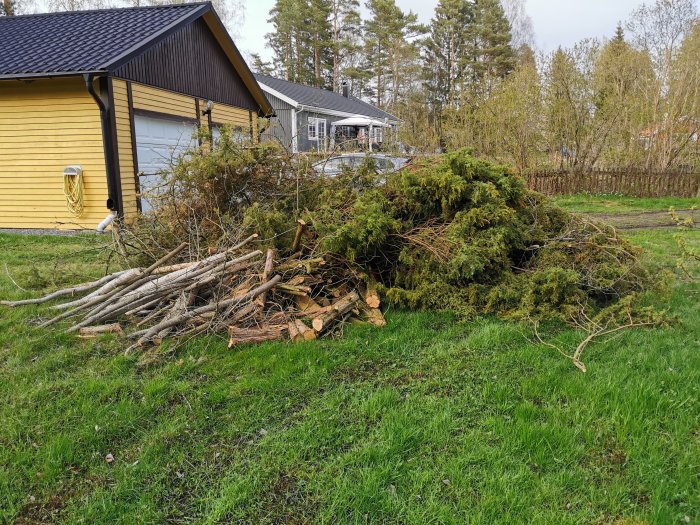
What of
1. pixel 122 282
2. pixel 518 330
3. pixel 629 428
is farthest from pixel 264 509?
pixel 122 282

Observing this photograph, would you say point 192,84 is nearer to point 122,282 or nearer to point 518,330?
point 122,282

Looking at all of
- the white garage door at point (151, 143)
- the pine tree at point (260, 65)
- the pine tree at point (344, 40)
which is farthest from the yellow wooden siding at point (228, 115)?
the pine tree at point (260, 65)

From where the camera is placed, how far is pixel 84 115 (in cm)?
952

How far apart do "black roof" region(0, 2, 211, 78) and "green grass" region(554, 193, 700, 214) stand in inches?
409

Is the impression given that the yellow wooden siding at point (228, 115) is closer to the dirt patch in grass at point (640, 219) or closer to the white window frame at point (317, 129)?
the dirt patch in grass at point (640, 219)

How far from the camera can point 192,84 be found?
12.4m

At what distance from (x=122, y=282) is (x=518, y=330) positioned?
3626mm

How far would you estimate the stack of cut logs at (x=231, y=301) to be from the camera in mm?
4195

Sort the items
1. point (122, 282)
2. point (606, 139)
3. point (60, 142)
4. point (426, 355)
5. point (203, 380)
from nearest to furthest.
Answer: point (203, 380) < point (426, 355) < point (122, 282) < point (60, 142) < point (606, 139)

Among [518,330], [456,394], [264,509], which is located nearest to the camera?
[264,509]

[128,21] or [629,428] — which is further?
[128,21]

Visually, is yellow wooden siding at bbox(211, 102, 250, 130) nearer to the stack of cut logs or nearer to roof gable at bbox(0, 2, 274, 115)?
roof gable at bbox(0, 2, 274, 115)

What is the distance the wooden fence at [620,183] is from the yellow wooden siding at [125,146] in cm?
1149

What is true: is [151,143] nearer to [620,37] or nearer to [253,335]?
[253,335]
